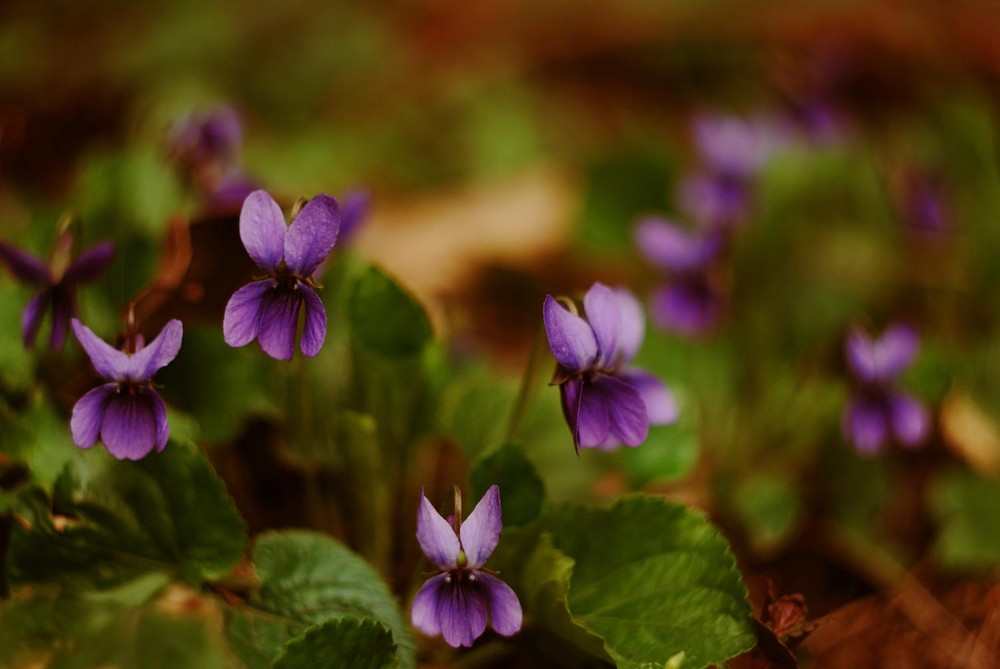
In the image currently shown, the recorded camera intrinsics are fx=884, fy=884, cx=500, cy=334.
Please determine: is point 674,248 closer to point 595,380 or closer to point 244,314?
point 595,380

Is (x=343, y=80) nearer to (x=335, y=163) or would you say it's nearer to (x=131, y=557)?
(x=335, y=163)

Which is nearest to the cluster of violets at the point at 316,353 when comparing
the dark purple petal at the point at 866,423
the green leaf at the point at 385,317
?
the green leaf at the point at 385,317

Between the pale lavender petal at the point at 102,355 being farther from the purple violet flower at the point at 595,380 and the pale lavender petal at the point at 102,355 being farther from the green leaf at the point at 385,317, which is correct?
the purple violet flower at the point at 595,380

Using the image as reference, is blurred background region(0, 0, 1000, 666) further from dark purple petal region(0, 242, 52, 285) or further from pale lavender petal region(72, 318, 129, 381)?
pale lavender petal region(72, 318, 129, 381)

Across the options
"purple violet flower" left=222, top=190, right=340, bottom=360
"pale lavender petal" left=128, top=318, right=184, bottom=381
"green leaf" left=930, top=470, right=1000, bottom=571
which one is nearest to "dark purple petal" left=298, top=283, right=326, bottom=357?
"purple violet flower" left=222, top=190, right=340, bottom=360

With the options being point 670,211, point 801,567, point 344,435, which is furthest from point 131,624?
point 670,211
